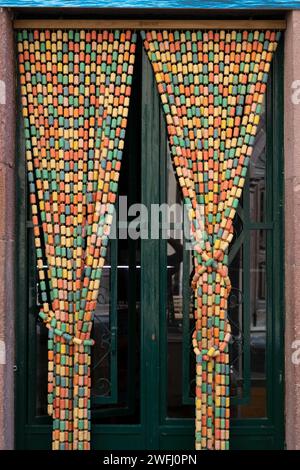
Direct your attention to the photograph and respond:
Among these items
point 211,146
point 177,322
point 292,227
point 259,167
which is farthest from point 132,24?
point 177,322

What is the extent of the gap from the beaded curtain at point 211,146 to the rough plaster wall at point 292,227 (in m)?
0.21

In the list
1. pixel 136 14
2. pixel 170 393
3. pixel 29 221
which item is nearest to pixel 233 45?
pixel 136 14

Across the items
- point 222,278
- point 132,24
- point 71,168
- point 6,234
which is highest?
point 132,24

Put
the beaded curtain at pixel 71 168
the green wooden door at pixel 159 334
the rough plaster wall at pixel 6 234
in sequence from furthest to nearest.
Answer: the green wooden door at pixel 159 334
the beaded curtain at pixel 71 168
the rough plaster wall at pixel 6 234

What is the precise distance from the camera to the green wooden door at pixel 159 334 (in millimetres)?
5082

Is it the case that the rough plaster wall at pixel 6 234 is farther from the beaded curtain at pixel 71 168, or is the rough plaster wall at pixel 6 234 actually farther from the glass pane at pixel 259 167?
the glass pane at pixel 259 167

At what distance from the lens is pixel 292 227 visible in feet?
16.0

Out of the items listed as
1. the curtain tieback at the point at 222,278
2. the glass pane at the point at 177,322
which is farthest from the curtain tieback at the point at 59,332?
the curtain tieback at the point at 222,278

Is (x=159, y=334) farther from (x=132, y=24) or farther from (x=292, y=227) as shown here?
(x=132, y=24)

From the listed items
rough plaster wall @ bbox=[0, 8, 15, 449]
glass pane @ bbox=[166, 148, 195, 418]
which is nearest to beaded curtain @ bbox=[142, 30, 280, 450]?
glass pane @ bbox=[166, 148, 195, 418]

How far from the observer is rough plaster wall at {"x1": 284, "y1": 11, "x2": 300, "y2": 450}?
15.7ft

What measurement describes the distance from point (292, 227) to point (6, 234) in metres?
2.13

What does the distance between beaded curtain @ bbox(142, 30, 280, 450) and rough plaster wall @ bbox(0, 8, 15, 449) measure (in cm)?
106

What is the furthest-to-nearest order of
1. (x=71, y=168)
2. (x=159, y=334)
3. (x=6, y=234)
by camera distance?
(x=159, y=334) → (x=71, y=168) → (x=6, y=234)
